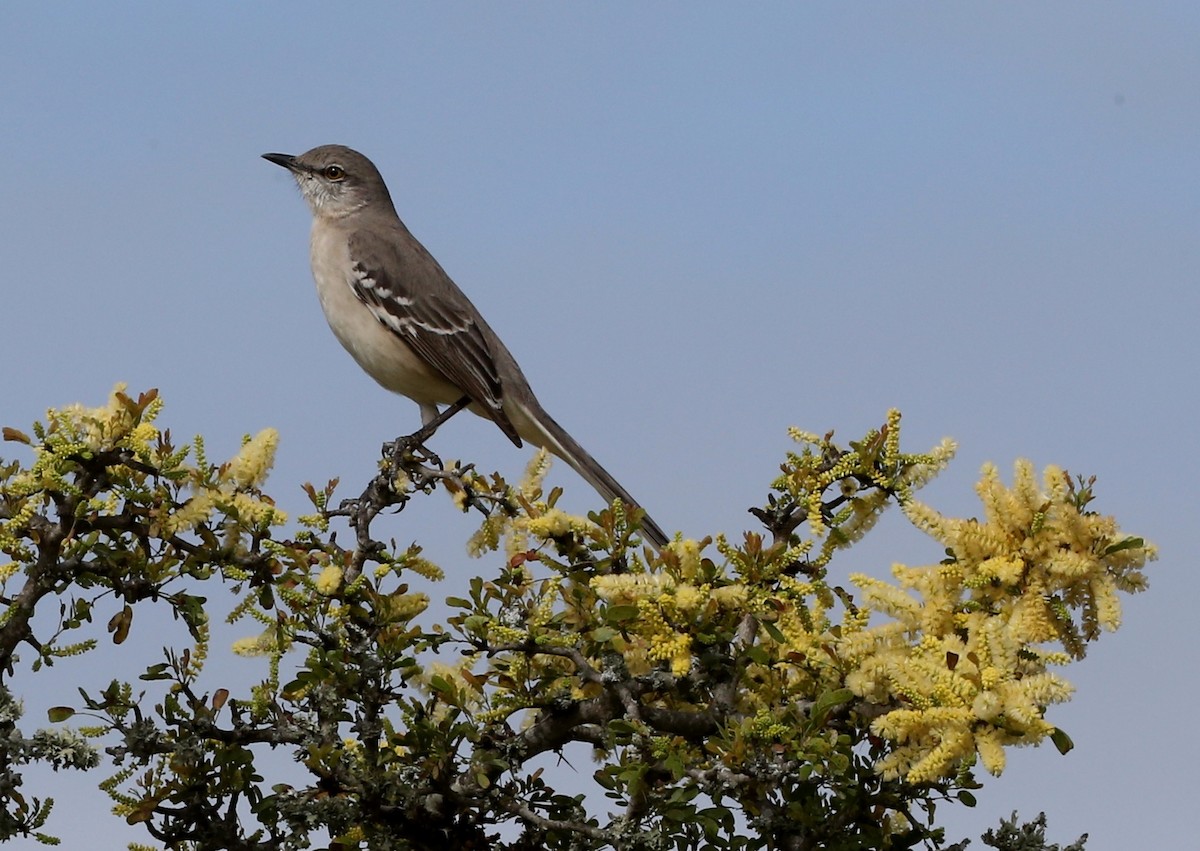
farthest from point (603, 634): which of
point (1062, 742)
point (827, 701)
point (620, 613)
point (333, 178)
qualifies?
point (333, 178)

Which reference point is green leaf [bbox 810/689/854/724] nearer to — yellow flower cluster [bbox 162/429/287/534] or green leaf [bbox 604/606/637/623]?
green leaf [bbox 604/606/637/623]

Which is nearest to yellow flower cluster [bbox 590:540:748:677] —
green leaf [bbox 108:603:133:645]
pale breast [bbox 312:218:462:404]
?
green leaf [bbox 108:603:133:645]

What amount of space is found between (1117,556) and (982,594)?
42 centimetres

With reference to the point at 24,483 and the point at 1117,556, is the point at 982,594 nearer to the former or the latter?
the point at 1117,556

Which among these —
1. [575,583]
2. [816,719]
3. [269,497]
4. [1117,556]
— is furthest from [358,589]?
[1117,556]

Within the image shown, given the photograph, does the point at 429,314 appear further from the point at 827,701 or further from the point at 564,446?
the point at 827,701

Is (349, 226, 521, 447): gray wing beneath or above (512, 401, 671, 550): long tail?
above

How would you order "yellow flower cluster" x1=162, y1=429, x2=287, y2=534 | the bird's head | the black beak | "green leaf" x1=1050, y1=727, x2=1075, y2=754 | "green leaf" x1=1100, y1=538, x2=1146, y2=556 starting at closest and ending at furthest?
"green leaf" x1=1050, y1=727, x2=1075, y2=754 < "green leaf" x1=1100, y1=538, x2=1146, y2=556 < "yellow flower cluster" x1=162, y1=429, x2=287, y2=534 < the bird's head < the black beak

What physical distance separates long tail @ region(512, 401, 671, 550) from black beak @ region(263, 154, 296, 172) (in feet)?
9.97

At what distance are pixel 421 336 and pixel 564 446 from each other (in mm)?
1182

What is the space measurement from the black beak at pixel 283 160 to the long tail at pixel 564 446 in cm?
304

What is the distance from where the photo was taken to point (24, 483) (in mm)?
5023

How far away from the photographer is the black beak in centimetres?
1078

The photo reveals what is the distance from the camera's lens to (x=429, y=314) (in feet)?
30.3
